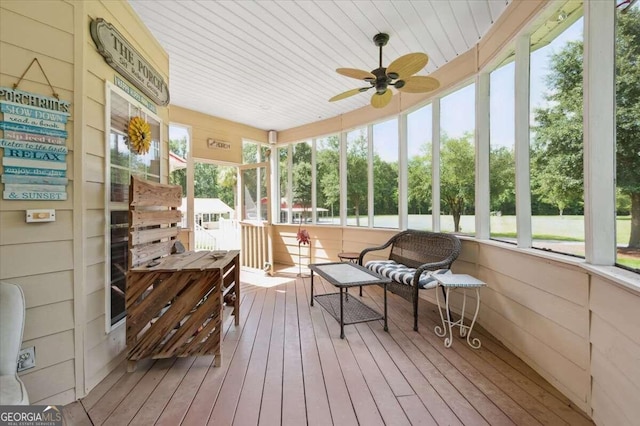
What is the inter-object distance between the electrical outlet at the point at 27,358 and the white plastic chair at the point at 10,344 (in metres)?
0.43

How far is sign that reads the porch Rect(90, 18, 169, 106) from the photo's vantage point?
1.97 metres

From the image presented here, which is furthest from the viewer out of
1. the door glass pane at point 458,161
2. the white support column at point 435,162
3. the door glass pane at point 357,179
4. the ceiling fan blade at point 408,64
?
the door glass pane at point 357,179

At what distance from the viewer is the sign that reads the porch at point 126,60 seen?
1966 millimetres

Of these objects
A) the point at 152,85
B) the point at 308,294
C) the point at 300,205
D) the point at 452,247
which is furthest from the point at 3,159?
the point at 300,205

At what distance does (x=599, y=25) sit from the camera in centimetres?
166

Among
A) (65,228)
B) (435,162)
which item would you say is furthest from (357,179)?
(65,228)

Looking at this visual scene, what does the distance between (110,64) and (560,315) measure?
3675 mm

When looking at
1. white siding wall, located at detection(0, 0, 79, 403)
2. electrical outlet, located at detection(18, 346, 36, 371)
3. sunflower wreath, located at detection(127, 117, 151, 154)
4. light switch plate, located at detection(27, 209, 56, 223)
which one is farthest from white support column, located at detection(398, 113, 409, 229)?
electrical outlet, located at detection(18, 346, 36, 371)

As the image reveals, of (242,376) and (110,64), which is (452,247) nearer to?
(242,376)

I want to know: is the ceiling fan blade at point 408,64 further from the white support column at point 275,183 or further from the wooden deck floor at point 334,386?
the white support column at point 275,183

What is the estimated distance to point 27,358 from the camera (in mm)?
1612

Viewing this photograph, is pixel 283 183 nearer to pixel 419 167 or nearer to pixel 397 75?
pixel 419 167

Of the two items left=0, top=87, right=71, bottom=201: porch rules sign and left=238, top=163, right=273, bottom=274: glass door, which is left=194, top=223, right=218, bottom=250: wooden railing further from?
left=0, top=87, right=71, bottom=201: porch rules sign

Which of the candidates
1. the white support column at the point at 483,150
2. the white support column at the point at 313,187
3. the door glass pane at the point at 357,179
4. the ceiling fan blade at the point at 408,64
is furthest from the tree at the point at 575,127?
the white support column at the point at 313,187
